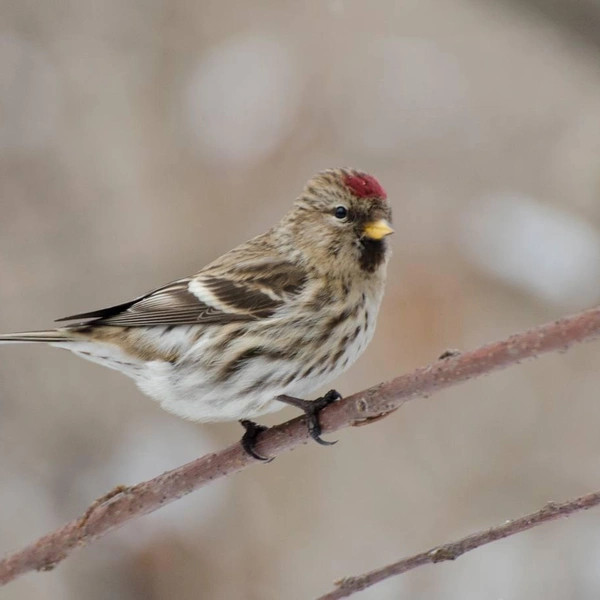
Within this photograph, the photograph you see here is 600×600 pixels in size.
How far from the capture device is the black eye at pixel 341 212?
222 cm

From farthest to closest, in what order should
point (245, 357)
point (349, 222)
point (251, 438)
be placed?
1. point (349, 222)
2. point (245, 357)
3. point (251, 438)

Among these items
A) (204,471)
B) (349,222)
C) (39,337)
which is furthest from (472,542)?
(39,337)

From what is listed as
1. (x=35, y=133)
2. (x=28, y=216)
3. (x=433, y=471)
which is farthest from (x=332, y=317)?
(x=35, y=133)

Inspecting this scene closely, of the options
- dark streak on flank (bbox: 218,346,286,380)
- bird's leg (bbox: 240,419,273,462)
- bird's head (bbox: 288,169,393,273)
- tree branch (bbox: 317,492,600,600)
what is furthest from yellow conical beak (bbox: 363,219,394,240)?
tree branch (bbox: 317,492,600,600)

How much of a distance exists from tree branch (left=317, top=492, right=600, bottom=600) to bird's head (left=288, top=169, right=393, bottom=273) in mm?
863

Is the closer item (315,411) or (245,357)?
(315,411)

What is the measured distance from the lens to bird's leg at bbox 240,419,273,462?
6.06ft

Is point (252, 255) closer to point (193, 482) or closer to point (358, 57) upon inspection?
point (193, 482)

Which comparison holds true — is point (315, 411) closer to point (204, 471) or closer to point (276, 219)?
point (204, 471)

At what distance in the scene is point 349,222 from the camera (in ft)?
7.28

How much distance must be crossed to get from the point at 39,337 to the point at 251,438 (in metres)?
0.55

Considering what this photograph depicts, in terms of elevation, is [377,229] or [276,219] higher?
[276,219]

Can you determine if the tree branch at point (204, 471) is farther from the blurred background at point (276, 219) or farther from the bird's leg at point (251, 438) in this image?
the blurred background at point (276, 219)

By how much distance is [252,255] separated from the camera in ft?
7.84
